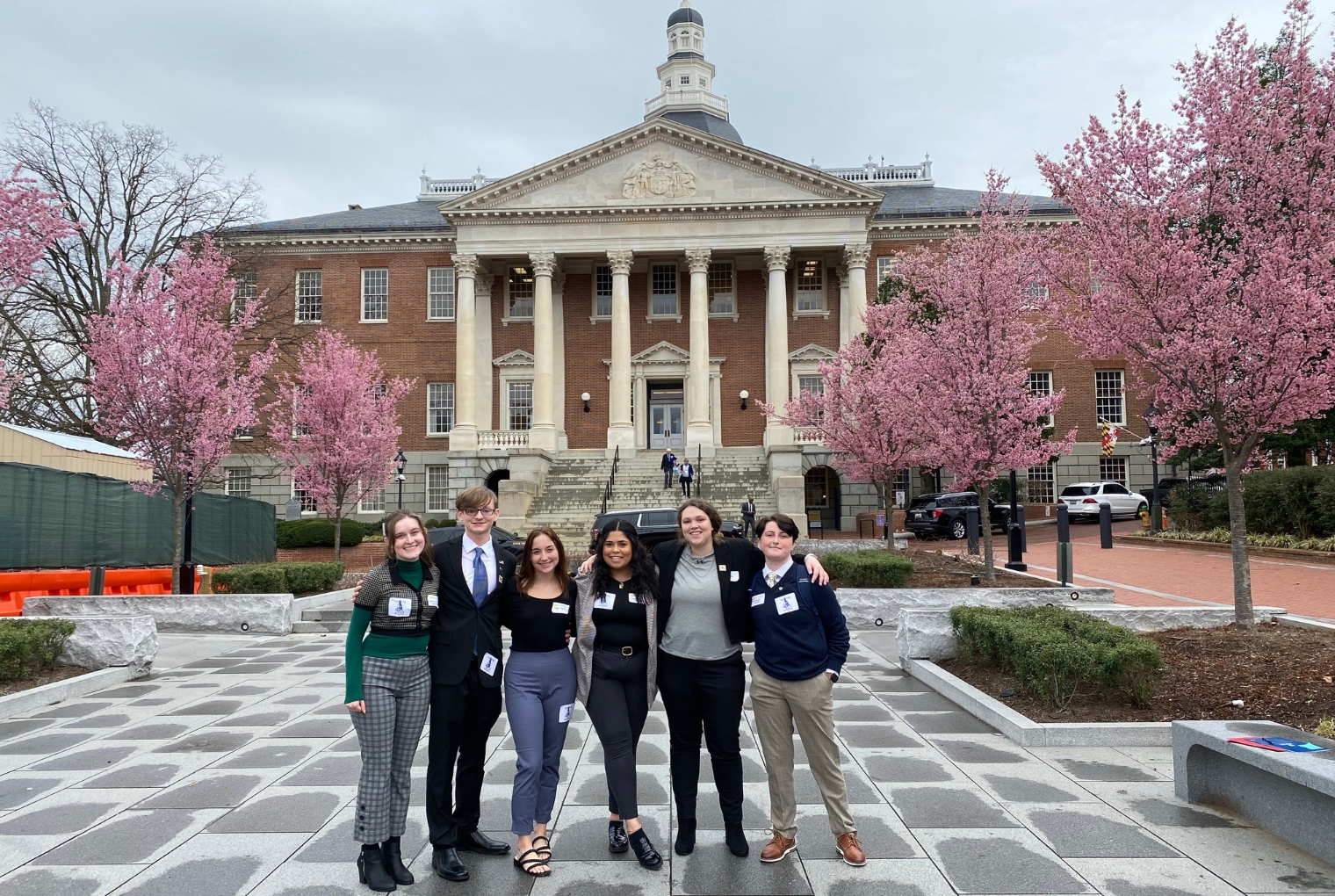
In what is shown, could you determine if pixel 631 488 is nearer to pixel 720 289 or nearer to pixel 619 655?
pixel 720 289

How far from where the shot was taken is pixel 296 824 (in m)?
5.25

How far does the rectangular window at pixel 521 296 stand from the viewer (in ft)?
128

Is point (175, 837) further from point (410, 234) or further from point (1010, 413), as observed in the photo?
point (410, 234)

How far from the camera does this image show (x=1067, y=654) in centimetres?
732

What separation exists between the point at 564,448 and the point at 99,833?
3246 centimetres

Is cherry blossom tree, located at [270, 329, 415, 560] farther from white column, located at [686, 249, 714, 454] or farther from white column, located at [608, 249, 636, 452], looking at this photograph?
white column, located at [686, 249, 714, 454]

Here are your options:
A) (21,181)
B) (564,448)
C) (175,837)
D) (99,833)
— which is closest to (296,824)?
(175,837)

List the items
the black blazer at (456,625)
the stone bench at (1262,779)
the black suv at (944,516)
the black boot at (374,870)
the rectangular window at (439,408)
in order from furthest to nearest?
the rectangular window at (439,408) → the black suv at (944,516) → the black blazer at (456,625) → the stone bench at (1262,779) → the black boot at (374,870)

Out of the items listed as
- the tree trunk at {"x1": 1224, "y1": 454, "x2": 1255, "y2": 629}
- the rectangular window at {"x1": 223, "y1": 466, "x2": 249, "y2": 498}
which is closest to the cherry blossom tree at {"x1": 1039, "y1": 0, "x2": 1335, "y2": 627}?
the tree trunk at {"x1": 1224, "y1": 454, "x2": 1255, "y2": 629}

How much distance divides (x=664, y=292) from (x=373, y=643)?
3543 centimetres

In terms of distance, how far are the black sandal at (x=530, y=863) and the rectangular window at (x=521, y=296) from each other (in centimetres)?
3566

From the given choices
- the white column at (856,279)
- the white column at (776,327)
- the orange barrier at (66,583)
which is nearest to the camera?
the orange barrier at (66,583)

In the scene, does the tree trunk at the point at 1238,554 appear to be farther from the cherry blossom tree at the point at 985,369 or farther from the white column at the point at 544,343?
the white column at the point at 544,343

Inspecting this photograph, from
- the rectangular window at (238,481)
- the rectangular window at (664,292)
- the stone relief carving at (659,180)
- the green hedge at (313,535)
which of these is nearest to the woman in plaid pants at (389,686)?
the green hedge at (313,535)
